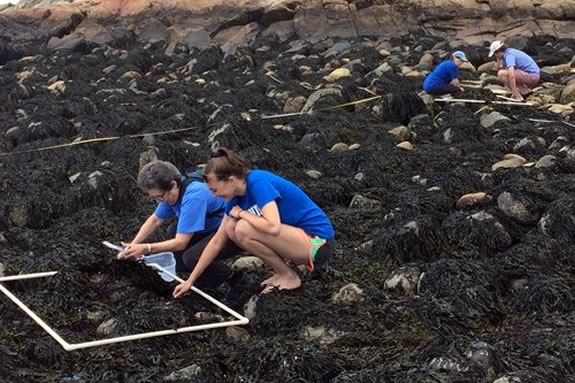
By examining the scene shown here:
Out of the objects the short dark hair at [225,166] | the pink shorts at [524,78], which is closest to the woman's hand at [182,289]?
the short dark hair at [225,166]

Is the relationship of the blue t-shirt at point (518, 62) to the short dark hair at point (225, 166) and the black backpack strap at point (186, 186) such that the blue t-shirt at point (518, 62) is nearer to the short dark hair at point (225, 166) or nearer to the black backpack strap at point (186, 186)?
the black backpack strap at point (186, 186)

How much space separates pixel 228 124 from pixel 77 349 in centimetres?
630

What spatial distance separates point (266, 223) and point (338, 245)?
176 cm

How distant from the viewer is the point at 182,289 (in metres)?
5.32

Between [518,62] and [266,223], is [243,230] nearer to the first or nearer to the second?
[266,223]

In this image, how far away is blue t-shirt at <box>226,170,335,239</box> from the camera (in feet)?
16.7

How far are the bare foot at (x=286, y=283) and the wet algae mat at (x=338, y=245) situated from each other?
3.1 inches

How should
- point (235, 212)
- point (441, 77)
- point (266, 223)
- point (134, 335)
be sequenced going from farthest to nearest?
point (441, 77) → point (235, 212) → point (266, 223) → point (134, 335)

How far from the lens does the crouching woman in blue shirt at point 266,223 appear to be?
5.02 m

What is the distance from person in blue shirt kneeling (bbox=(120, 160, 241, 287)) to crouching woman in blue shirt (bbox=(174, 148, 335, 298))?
0.25 m

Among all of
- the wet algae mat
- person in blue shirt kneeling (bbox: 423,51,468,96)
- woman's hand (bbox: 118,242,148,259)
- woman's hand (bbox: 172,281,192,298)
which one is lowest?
person in blue shirt kneeling (bbox: 423,51,468,96)

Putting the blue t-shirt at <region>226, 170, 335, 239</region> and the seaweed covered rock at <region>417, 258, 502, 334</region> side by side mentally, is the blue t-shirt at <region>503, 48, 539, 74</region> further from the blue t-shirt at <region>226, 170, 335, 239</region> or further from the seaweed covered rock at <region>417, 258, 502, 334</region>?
the blue t-shirt at <region>226, 170, 335, 239</region>

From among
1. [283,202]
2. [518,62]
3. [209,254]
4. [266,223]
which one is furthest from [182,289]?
[518,62]

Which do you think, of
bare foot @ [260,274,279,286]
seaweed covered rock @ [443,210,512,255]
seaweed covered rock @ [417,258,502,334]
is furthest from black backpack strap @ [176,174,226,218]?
seaweed covered rock @ [443,210,512,255]
